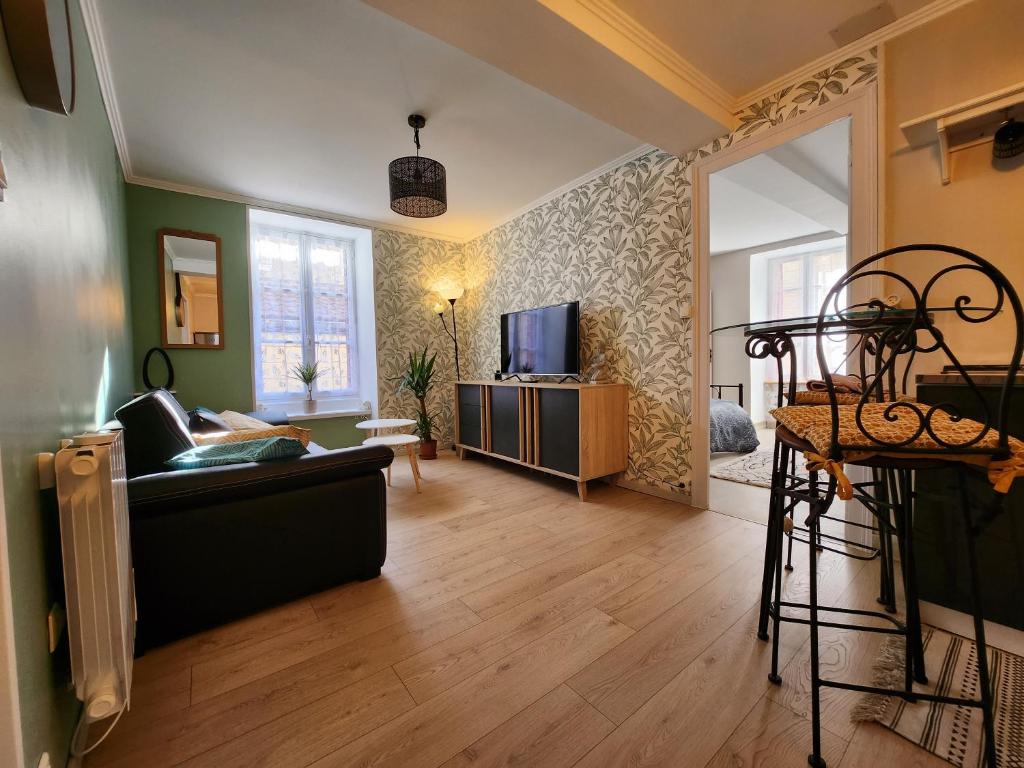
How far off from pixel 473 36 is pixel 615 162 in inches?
67.9

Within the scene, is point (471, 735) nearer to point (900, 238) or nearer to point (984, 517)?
point (984, 517)

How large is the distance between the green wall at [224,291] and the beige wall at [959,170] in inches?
180

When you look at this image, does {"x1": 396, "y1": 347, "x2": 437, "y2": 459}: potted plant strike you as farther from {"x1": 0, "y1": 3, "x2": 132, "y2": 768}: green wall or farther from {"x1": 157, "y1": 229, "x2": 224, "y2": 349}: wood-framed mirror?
{"x1": 0, "y1": 3, "x2": 132, "y2": 768}: green wall

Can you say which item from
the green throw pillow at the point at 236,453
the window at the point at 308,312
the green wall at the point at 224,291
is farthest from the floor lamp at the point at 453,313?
the green throw pillow at the point at 236,453

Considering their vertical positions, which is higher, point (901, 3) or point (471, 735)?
point (901, 3)

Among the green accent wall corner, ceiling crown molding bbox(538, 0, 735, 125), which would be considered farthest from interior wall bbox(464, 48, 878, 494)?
the green accent wall corner

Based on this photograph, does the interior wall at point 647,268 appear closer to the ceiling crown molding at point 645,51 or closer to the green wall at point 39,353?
the ceiling crown molding at point 645,51

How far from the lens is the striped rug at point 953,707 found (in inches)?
38.7

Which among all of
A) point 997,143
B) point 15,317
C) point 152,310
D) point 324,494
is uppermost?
point 997,143

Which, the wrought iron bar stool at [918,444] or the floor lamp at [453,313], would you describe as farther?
the floor lamp at [453,313]

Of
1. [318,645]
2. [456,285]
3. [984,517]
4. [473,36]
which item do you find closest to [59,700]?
[318,645]

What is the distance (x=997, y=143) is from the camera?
1605 millimetres

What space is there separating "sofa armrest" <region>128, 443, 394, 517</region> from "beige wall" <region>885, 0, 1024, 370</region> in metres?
2.59

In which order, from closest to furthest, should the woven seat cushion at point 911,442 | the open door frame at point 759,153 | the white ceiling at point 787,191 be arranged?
1. the woven seat cushion at point 911,442
2. the open door frame at point 759,153
3. the white ceiling at point 787,191
